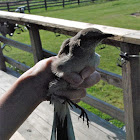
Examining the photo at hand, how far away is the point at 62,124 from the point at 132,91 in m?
1.41

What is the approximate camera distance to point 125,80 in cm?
250

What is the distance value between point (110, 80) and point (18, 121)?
67.5 inches

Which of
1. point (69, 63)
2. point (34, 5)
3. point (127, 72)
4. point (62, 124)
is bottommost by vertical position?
point (34, 5)

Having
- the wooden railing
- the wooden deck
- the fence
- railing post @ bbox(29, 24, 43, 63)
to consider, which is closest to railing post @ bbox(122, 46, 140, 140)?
the wooden railing

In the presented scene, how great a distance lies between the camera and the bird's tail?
1.19 meters

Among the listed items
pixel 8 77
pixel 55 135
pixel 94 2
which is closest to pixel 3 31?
pixel 8 77

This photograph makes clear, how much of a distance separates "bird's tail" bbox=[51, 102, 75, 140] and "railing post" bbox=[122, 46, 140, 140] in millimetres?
1222

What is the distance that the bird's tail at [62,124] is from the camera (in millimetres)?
1190

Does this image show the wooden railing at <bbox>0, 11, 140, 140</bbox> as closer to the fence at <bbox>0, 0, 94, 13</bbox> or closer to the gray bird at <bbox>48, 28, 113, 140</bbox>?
the gray bird at <bbox>48, 28, 113, 140</bbox>

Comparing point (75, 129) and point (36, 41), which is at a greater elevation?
point (36, 41)

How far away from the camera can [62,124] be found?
123 centimetres

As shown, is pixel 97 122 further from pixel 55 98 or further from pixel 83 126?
pixel 55 98

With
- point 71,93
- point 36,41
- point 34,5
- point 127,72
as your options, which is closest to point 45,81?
point 71,93

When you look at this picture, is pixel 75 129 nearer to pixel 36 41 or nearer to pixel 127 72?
pixel 127 72
